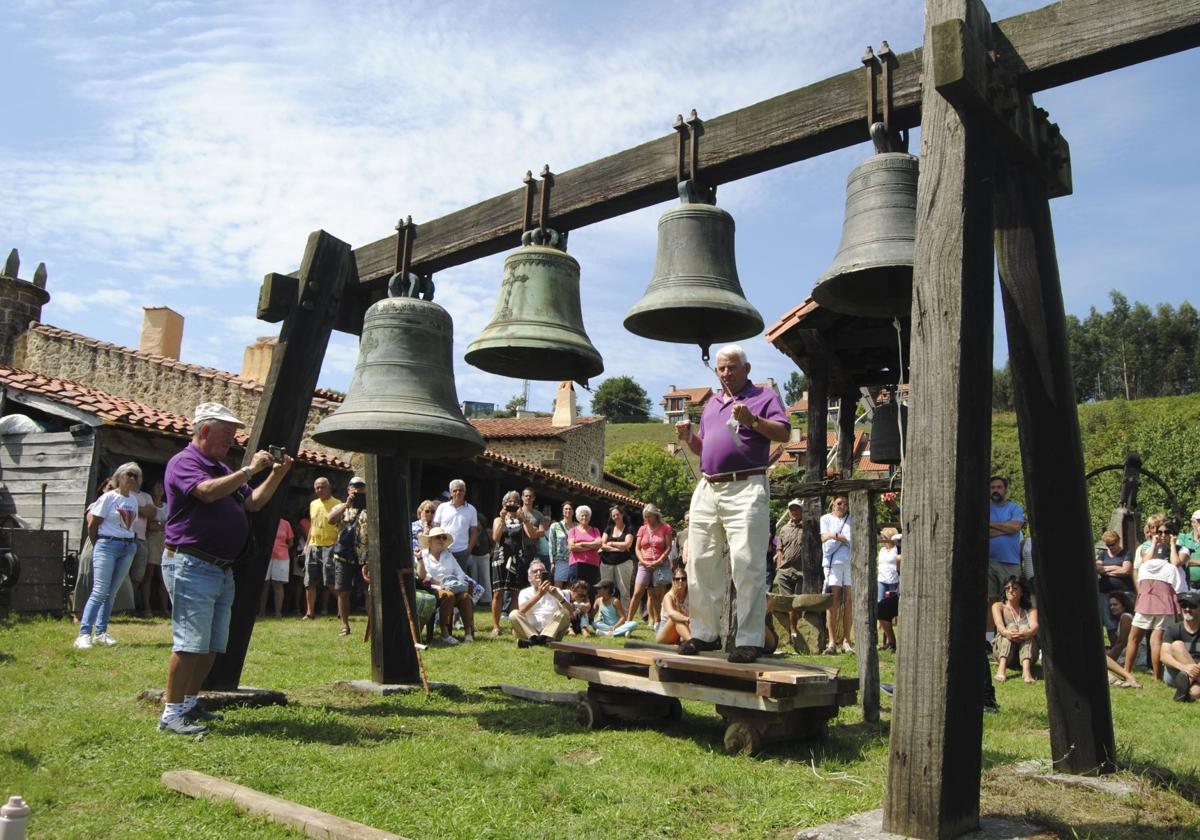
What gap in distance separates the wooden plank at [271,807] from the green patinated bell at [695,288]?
8.22 feet

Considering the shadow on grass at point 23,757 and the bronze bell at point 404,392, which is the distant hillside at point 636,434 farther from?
the shadow on grass at point 23,757

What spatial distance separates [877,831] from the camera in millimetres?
3350

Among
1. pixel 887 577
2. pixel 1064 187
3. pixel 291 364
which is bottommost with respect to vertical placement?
pixel 887 577

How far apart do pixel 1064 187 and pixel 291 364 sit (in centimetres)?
459

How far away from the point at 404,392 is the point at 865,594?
3.19 meters

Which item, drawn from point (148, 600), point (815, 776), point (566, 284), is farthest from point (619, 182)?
point (148, 600)

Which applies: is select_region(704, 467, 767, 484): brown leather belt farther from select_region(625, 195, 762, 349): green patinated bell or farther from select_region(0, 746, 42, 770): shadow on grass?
select_region(0, 746, 42, 770): shadow on grass

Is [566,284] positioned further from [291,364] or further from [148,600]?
[148,600]

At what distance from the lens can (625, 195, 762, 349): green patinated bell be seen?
4438mm

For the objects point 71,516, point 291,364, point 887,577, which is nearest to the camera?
point 291,364

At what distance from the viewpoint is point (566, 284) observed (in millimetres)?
5051

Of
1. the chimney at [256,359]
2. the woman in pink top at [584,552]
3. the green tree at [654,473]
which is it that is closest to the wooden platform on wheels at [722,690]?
the woman in pink top at [584,552]

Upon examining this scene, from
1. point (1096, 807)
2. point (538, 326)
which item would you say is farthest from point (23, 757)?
point (1096, 807)

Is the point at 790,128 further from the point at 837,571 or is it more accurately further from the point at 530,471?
the point at 530,471
